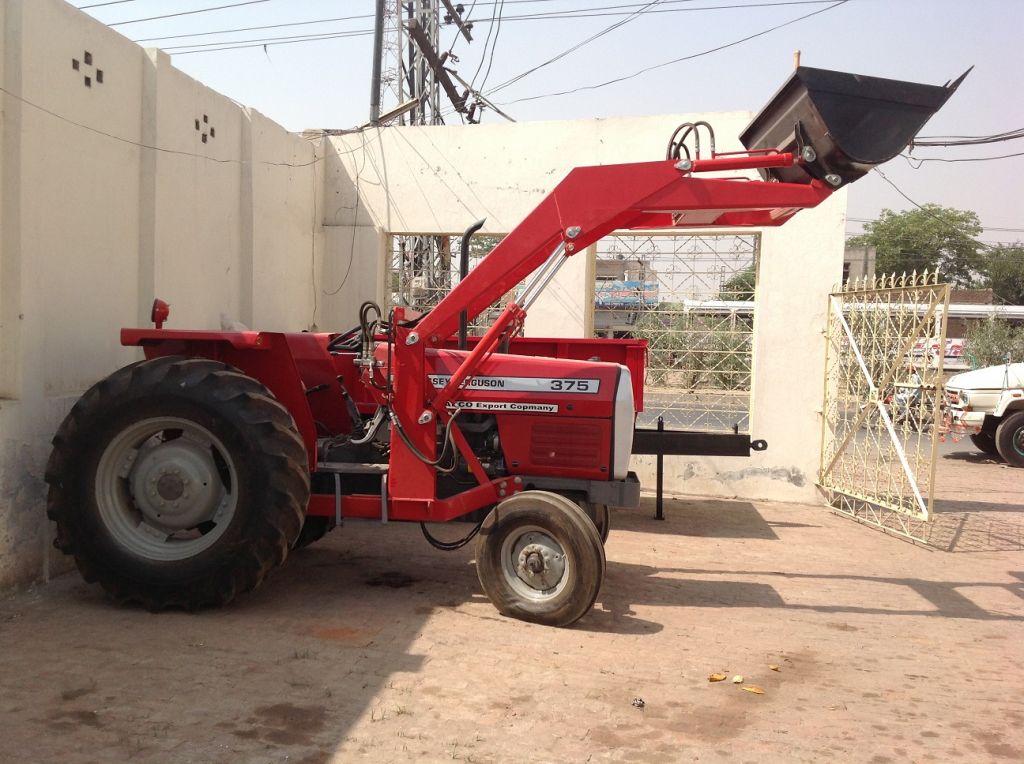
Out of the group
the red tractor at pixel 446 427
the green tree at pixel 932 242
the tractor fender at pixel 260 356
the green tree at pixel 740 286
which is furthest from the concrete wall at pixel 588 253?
the green tree at pixel 932 242

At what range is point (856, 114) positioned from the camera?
463 cm

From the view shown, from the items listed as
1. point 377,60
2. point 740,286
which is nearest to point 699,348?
point 740,286

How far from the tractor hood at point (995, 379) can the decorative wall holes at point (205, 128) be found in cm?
1136

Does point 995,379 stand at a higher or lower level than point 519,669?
higher

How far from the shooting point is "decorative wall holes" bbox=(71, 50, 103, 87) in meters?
5.82

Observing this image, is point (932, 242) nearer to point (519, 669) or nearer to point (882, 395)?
point (882, 395)

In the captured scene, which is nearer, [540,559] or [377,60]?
[540,559]

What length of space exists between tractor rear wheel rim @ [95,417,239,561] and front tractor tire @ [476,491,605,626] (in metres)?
1.55

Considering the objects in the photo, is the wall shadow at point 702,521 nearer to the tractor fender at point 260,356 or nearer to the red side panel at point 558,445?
the red side panel at point 558,445

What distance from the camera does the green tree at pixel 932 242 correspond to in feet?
138

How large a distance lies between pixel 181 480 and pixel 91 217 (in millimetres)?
2156

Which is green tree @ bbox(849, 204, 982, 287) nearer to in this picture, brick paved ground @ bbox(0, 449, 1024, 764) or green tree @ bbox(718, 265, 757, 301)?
green tree @ bbox(718, 265, 757, 301)

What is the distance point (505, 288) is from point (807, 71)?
2.11m

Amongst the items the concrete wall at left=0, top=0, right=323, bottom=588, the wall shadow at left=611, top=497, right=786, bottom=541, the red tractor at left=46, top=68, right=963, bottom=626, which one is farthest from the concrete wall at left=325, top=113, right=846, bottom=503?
the red tractor at left=46, top=68, right=963, bottom=626
